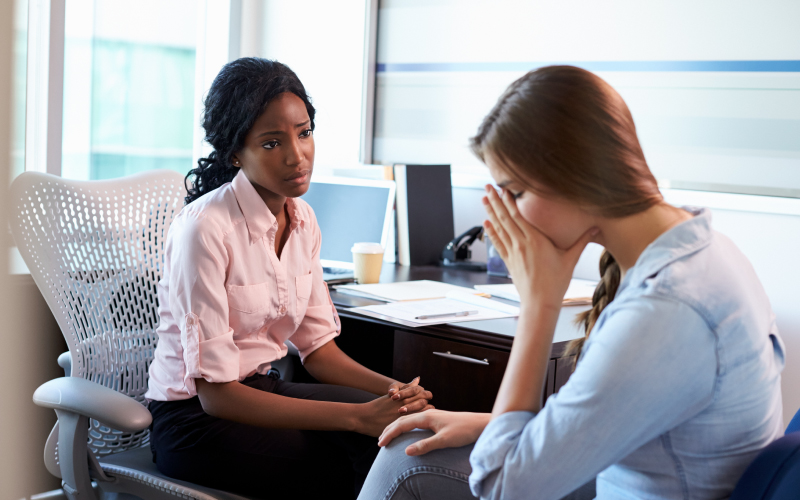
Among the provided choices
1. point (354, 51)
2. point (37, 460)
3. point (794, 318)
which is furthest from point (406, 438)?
point (354, 51)

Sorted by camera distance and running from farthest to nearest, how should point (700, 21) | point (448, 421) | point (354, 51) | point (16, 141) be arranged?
point (354, 51)
point (700, 21)
point (448, 421)
point (16, 141)

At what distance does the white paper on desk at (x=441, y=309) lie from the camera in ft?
4.94

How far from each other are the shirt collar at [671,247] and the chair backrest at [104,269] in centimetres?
108

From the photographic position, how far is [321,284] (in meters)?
1.56

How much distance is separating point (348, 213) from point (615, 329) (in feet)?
5.07

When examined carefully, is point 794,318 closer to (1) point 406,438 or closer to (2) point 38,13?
(1) point 406,438

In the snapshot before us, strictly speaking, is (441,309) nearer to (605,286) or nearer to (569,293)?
(569,293)

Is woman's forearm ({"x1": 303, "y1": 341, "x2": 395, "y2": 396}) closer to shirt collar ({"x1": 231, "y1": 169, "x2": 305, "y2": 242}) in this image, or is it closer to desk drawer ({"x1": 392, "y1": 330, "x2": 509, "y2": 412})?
desk drawer ({"x1": 392, "y1": 330, "x2": 509, "y2": 412})

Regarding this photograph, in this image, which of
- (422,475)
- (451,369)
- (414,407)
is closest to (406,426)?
(422,475)

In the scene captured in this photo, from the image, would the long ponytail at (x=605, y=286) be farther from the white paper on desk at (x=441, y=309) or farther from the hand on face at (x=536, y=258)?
the white paper on desk at (x=441, y=309)

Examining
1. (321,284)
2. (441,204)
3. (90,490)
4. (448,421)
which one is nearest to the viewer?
(448,421)

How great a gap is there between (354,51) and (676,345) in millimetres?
2164

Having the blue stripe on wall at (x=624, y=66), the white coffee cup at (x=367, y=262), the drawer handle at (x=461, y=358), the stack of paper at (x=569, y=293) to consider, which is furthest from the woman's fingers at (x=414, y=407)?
the blue stripe on wall at (x=624, y=66)

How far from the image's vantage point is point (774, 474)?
72 cm
